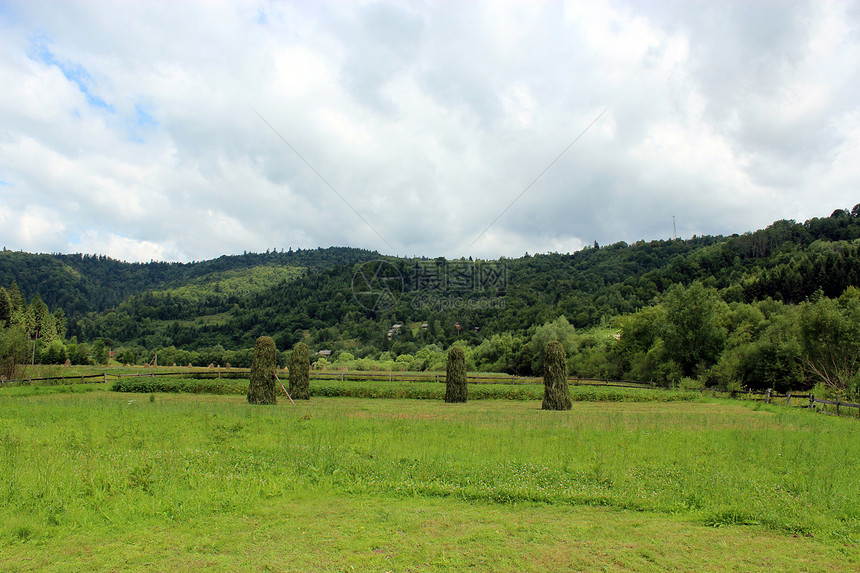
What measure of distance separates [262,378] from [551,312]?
2963 inches

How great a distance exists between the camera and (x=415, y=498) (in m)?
9.11

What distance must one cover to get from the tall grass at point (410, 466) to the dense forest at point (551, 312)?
2644cm

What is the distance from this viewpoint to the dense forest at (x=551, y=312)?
40.4m

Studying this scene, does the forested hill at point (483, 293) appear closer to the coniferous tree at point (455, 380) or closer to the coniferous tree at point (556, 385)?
the coniferous tree at point (556, 385)

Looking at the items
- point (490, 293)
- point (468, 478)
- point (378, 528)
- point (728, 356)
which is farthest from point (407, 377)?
point (490, 293)

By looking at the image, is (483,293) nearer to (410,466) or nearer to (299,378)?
(299,378)

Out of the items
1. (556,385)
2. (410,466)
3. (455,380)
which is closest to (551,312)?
(455,380)

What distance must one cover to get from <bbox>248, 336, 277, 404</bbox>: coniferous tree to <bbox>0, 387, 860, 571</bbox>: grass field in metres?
8.92

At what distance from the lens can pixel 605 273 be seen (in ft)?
398

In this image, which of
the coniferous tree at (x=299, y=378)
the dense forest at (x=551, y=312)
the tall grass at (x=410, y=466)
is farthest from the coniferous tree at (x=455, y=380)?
the dense forest at (x=551, y=312)

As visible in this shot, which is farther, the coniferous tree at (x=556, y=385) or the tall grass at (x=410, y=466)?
the coniferous tree at (x=556, y=385)

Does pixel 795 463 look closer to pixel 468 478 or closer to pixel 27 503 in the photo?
pixel 468 478

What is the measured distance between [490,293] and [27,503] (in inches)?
4174

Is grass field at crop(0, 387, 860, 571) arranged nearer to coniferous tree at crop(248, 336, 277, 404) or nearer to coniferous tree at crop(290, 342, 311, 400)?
coniferous tree at crop(248, 336, 277, 404)
